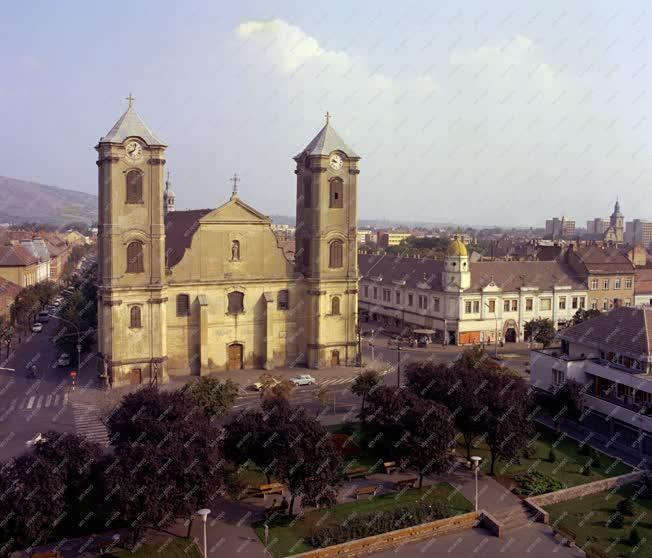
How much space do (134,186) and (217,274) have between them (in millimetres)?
10199

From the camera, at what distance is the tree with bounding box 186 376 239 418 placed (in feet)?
124

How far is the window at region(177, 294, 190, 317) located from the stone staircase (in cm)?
3286

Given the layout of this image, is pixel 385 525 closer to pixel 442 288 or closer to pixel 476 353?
pixel 476 353

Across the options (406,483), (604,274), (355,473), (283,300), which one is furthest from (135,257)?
(604,274)

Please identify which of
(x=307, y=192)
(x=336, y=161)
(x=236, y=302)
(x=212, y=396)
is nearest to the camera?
(x=212, y=396)

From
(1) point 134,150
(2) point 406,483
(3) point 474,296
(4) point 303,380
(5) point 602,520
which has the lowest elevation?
(5) point 602,520

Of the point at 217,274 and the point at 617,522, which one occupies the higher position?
the point at 217,274

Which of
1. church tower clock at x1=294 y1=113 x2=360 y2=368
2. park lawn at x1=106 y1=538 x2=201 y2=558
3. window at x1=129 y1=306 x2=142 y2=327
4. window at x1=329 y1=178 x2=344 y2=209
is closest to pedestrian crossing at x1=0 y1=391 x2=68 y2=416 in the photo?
window at x1=129 y1=306 x2=142 y2=327

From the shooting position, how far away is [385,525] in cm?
2952

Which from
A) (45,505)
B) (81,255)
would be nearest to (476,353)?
(45,505)

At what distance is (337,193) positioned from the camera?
2363 inches

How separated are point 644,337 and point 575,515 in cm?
1660

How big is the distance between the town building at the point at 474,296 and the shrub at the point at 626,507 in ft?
134

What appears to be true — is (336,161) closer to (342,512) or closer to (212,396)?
(212,396)
